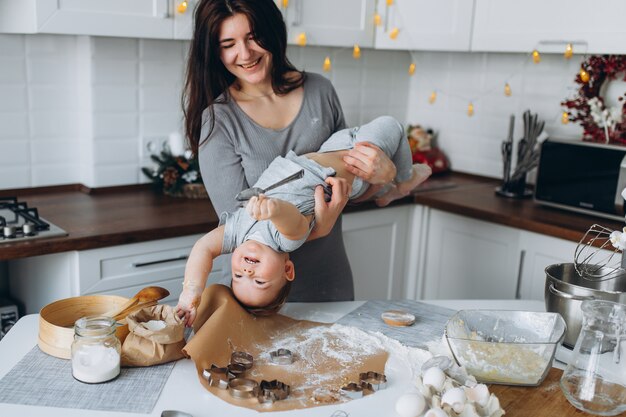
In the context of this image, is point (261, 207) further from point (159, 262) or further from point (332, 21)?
point (332, 21)

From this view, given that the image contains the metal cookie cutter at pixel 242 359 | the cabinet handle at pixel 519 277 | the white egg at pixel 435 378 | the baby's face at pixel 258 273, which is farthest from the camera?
the cabinet handle at pixel 519 277

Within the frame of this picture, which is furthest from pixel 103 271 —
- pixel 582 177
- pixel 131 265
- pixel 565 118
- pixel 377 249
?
pixel 565 118

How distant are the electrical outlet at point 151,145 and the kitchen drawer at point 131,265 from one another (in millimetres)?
579

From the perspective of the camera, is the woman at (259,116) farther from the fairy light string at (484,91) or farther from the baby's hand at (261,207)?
the fairy light string at (484,91)

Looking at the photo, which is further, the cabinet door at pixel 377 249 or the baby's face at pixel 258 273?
the cabinet door at pixel 377 249

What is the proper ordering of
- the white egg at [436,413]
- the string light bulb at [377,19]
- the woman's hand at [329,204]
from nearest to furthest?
the white egg at [436,413], the woman's hand at [329,204], the string light bulb at [377,19]

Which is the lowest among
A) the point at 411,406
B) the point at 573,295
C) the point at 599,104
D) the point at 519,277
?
the point at 519,277

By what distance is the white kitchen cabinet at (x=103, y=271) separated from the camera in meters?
2.12

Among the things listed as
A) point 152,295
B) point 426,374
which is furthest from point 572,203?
point 152,295

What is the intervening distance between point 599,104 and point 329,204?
5.25ft

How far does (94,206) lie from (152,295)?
112 cm

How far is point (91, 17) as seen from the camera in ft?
7.27

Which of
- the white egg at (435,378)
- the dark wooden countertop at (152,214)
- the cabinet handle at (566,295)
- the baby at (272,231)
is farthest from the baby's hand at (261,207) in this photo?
the dark wooden countertop at (152,214)

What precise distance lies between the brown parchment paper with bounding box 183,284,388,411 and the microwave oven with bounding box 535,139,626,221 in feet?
4.62
